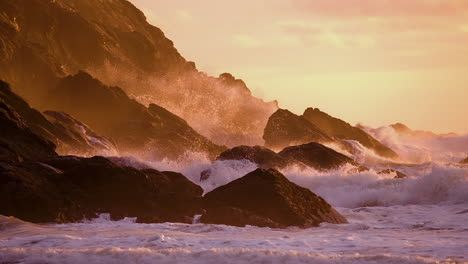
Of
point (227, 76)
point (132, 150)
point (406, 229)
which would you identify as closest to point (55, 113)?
point (132, 150)

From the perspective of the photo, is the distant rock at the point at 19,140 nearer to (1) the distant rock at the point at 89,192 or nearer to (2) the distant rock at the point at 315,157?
(1) the distant rock at the point at 89,192

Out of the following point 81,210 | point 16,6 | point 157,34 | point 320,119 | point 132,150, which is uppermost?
point 157,34

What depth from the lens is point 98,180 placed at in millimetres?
21828

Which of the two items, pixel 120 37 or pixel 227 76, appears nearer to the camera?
pixel 120 37

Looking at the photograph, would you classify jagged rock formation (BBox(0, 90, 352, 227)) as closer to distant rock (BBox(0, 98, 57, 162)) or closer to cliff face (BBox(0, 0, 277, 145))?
distant rock (BBox(0, 98, 57, 162))

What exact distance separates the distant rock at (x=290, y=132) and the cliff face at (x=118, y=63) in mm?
18631

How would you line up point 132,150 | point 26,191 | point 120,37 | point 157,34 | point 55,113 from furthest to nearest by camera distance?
point 157,34, point 120,37, point 132,150, point 55,113, point 26,191

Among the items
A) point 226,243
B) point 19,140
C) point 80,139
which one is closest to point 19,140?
point 19,140

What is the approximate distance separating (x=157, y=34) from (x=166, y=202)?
239 ft

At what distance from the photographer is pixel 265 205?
2097 cm

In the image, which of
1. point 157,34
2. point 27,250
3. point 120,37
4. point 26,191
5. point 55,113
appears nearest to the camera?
point 27,250

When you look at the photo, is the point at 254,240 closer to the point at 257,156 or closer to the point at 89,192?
the point at 89,192

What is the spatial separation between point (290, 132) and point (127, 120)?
12.4 m

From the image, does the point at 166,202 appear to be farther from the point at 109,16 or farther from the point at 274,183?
the point at 109,16
